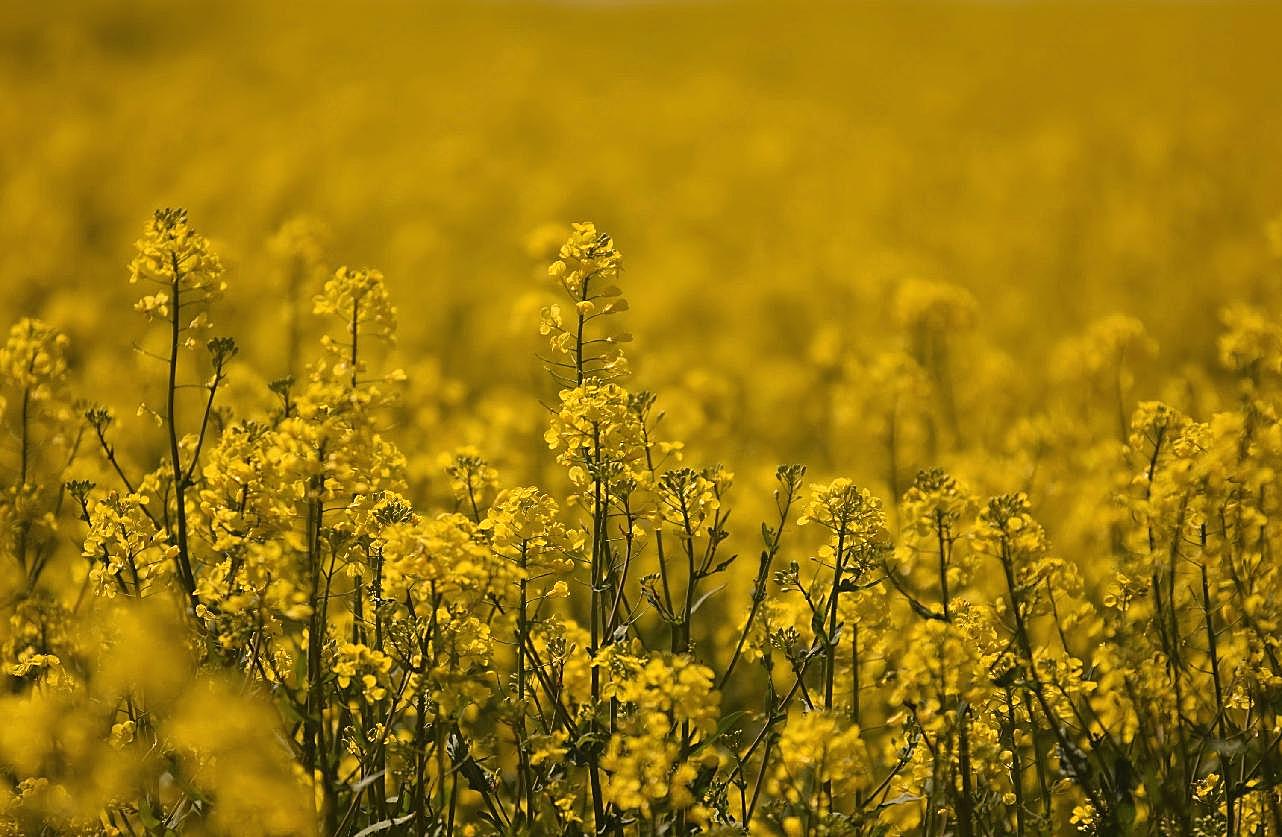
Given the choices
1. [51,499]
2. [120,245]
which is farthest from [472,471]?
[120,245]

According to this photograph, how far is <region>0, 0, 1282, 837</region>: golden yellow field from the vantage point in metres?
2.32

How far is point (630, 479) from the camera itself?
2.50 meters

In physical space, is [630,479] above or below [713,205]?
Answer: below

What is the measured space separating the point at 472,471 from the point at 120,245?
7887 millimetres

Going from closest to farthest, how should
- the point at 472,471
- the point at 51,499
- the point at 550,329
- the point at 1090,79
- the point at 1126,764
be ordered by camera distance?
1. the point at 1126,764
2. the point at 550,329
3. the point at 472,471
4. the point at 51,499
5. the point at 1090,79

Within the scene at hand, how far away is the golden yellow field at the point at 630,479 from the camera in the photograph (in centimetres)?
232

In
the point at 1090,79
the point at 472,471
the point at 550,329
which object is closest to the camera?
the point at 550,329

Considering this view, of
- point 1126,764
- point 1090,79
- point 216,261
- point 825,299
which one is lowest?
point 1126,764

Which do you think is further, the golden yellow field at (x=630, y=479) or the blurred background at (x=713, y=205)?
the blurred background at (x=713, y=205)

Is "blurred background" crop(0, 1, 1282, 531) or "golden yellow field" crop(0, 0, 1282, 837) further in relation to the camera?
"blurred background" crop(0, 1, 1282, 531)

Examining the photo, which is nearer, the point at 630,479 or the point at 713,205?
the point at 630,479

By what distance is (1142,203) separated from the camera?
1122 cm

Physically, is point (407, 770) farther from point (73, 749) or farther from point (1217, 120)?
point (1217, 120)

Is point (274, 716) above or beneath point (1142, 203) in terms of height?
beneath
